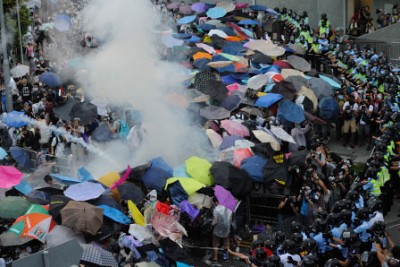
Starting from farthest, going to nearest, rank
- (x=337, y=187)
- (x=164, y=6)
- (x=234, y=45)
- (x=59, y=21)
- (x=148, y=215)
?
(x=164, y=6) < (x=59, y=21) < (x=234, y=45) < (x=337, y=187) < (x=148, y=215)

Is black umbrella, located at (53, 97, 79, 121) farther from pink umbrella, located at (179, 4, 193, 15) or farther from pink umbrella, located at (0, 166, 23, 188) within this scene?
pink umbrella, located at (179, 4, 193, 15)

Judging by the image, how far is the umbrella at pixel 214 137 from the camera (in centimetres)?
1678

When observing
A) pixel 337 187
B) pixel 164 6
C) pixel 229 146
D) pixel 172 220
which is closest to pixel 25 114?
pixel 229 146

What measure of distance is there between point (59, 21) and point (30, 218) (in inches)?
525

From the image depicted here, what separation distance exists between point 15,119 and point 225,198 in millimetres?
Answer: 6103

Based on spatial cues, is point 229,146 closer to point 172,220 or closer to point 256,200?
point 256,200

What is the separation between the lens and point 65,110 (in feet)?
61.3

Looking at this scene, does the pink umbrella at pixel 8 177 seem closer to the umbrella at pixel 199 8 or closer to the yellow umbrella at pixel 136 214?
the yellow umbrella at pixel 136 214

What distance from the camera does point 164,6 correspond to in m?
27.6

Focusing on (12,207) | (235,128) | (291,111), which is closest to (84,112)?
(235,128)

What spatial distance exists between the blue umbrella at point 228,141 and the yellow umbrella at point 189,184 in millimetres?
2018

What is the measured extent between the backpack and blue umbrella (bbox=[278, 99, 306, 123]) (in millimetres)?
3347

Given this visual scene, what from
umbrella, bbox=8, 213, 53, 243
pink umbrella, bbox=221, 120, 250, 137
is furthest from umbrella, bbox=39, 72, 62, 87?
umbrella, bbox=8, 213, 53, 243

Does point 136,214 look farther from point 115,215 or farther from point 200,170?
point 200,170
